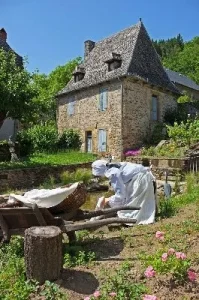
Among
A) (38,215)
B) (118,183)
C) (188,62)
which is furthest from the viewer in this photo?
(188,62)

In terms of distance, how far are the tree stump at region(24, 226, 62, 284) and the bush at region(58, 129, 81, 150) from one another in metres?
19.0

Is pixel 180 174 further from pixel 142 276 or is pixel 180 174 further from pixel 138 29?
pixel 138 29

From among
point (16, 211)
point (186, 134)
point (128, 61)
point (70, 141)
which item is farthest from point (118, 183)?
point (70, 141)

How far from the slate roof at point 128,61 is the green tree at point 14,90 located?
680 centimetres

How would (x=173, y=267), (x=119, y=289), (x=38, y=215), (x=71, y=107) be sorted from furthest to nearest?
1. (x=71, y=107)
2. (x=38, y=215)
3. (x=173, y=267)
4. (x=119, y=289)

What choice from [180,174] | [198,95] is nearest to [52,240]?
[180,174]

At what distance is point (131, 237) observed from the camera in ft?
19.0

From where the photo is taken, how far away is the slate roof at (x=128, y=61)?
68.1ft

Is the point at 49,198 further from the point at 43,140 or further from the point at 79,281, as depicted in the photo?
the point at 43,140

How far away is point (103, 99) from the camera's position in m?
21.3

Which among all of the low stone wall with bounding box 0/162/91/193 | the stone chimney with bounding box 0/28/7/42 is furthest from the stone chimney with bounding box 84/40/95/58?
the low stone wall with bounding box 0/162/91/193

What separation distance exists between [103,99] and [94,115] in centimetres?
142

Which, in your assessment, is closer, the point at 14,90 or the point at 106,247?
the point at 106,247

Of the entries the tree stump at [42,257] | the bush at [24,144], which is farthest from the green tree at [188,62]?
the tree stump at [42,257]
